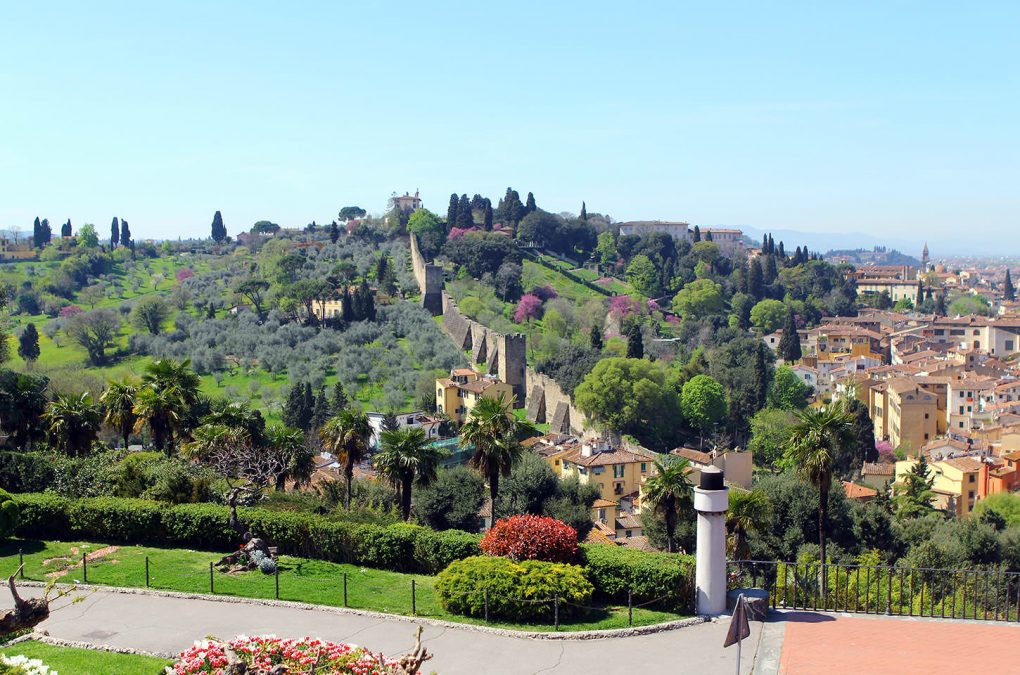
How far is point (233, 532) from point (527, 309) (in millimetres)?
68536

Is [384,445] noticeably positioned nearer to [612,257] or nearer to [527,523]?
[527,523]

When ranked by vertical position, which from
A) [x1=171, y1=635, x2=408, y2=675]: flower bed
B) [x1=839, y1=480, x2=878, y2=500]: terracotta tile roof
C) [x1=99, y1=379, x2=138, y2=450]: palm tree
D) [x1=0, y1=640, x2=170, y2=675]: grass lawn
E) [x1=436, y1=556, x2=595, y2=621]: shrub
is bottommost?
[x1=839, y1=480, x2=878, y2=500]: terracotta tile roof

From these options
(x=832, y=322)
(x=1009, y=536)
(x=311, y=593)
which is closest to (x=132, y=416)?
(x=311, y=593)

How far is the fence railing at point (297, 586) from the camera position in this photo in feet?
40.5

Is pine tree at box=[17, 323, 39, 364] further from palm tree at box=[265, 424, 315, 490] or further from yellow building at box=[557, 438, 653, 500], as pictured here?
palm tree at box=[265, 424, 315, 490]

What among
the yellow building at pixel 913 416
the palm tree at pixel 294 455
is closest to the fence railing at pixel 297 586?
the palm tree at pixel 294 455

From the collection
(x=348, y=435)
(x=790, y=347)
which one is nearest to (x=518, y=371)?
(x=790, y=347)

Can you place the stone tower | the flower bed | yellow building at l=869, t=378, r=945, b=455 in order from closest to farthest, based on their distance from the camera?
the flower bed → the stone tower → yellow building at l=869, t=378, r=945, b=455

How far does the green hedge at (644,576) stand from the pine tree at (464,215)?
3647 inches

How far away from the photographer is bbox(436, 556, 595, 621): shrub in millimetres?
12234

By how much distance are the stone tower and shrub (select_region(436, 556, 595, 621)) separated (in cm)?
4905

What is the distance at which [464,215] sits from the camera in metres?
106

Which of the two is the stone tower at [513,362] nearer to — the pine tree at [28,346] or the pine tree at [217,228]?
the pine tree at [28,346]

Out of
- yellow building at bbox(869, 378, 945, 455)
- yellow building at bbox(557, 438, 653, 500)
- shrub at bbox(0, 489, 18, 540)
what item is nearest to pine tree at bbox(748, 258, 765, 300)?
yellow building at bbox(869, 378, 945, 455)
